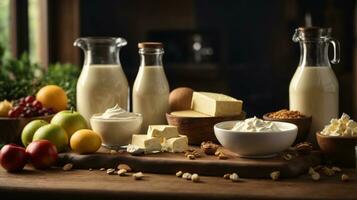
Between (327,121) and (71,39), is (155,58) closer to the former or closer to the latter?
(327,121)

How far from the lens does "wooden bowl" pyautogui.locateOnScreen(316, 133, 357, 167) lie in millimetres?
1465

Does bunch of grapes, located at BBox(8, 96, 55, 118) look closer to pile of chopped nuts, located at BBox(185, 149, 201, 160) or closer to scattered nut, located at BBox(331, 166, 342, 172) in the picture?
pile of chopped nuts, located at BBox(185, 149, 201, 160)

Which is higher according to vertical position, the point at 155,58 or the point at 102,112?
the point at 155,58

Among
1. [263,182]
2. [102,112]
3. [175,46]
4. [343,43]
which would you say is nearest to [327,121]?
[263,182]

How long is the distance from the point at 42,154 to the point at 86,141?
138 mm

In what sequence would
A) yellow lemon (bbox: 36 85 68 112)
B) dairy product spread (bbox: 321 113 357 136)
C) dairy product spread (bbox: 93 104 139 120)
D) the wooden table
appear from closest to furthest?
1. the wooden table
2. dairy product spread (bbox: 321 113 357 136)
3. dairy product spread (bbox: 93 104 139 120)
4. yellow lemon (bbox: 36 85 68 112)

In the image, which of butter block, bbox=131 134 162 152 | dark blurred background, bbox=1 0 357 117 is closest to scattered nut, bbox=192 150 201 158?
butter block, bbox=131 134 162 152

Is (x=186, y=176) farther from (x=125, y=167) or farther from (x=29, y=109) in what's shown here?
(x=29, y=109)

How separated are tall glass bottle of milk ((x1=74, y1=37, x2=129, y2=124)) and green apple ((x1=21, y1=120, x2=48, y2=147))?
218mm

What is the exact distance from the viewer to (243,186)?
1344mm

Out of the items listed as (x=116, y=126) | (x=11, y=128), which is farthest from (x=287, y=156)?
(x=11, y=128)

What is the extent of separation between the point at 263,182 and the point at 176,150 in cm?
33

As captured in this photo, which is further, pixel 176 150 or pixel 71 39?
pixel 71 39

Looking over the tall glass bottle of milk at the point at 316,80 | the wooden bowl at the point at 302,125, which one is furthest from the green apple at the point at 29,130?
the tall glass bottle of milk at the point at 316,80
